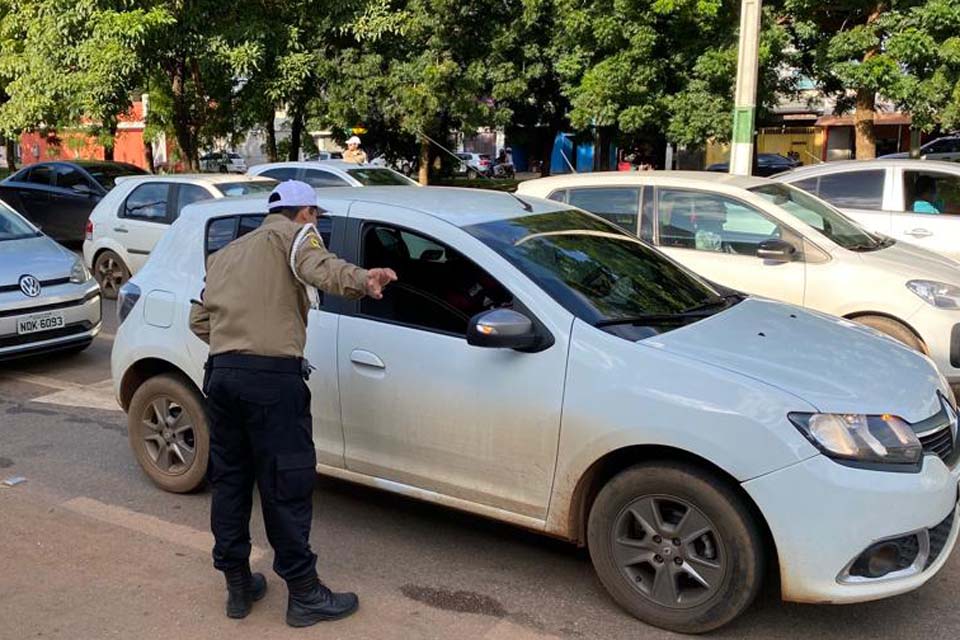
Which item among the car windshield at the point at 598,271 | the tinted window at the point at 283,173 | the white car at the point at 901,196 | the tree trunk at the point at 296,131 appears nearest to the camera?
the car windshield at the point at 598,271

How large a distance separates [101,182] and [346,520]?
1161 cm

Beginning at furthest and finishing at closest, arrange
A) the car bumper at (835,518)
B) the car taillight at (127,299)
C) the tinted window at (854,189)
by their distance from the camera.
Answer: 1. the tinted window at (854,189)
2. the car taillight at (127,299)
3. the car bumper at (835,518)

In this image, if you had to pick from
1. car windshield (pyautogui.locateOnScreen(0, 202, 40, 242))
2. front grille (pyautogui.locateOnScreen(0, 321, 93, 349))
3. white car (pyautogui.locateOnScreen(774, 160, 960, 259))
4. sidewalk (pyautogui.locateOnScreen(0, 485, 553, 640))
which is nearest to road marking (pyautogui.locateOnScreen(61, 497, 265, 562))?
sidewalk (pyautogui.locateOnScreen(0, 485, 553, 640))

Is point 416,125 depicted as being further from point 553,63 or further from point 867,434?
point 867,434

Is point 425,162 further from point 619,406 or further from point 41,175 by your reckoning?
point 619,406

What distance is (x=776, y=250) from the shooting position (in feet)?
21.0

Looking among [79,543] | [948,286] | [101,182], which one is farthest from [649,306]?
[101,182]

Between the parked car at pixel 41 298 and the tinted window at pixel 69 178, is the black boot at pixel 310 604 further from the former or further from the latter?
the tinted window at pixel 69 178

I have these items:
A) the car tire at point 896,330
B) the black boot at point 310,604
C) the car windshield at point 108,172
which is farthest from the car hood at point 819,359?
the car windshield at point 108,172

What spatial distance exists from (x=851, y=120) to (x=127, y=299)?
98.9 feet

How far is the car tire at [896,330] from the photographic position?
6125mm

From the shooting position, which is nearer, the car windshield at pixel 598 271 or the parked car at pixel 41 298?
the car windshield at pixel 598 271

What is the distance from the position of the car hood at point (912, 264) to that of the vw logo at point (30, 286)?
6278mm

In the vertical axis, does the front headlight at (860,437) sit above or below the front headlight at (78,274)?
above
